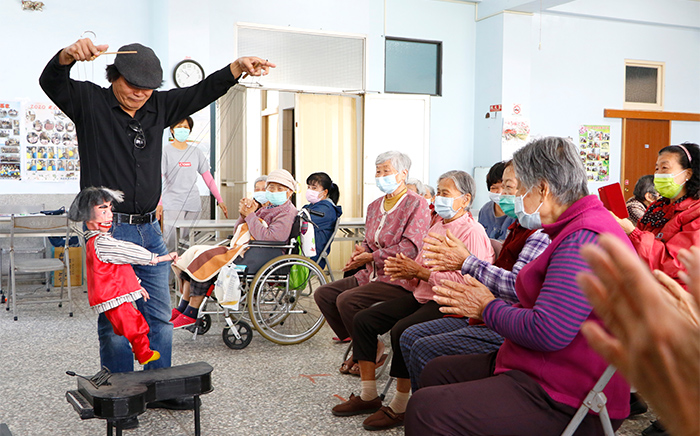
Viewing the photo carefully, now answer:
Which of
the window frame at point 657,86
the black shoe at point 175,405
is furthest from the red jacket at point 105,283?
the window frame at point 657,86

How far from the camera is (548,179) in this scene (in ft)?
5.42

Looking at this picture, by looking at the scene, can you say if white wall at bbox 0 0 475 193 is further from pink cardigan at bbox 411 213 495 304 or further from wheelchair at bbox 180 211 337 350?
pink cardigan at bbox 411 213 495 304

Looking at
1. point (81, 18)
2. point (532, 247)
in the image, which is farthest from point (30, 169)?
point (532, 247)

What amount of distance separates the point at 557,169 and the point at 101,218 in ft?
4.97

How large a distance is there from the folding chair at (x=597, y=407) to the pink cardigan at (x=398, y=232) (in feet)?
4.65

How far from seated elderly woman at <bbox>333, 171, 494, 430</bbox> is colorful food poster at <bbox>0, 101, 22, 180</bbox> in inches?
191

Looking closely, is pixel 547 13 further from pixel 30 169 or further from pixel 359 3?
pixel 30 169

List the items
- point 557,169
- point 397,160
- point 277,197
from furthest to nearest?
point 277,197, point 397,160, point 557,169

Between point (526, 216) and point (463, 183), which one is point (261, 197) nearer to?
point (463, 183)

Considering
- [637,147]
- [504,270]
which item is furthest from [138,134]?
[637,147]

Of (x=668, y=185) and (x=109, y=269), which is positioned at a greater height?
(x=668, y=185)

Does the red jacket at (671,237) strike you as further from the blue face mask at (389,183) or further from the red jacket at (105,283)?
the red jacket at (105,283)

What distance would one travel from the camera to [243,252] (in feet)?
12.0

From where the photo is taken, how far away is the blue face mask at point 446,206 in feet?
8.80
